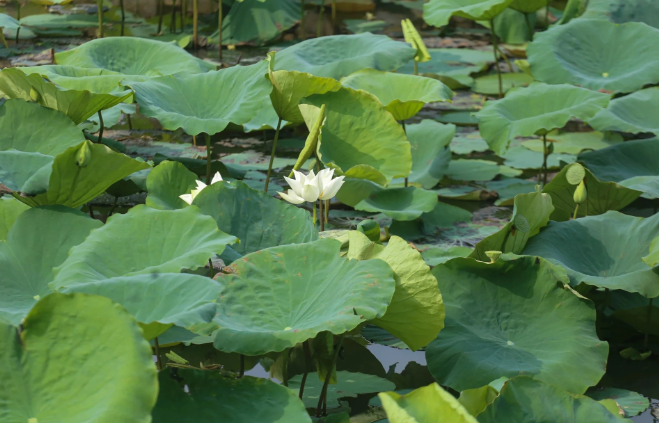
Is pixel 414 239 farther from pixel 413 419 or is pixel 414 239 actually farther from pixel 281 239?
pixel 413 419

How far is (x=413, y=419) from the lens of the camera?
108 cm

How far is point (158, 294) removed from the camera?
1.21 meters

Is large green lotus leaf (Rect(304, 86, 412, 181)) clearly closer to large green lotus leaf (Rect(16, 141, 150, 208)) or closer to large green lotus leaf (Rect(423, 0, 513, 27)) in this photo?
large green lotus leaf (Rect(16, 141, 150, 208))

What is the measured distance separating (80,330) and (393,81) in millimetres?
2031

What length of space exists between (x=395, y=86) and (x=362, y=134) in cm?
A: 45

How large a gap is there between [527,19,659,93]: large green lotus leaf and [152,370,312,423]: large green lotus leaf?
2501 millimetres

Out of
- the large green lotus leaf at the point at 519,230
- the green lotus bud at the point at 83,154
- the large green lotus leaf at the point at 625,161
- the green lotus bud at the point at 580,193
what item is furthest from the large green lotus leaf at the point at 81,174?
the large green lotus leaf at the point at 625,161

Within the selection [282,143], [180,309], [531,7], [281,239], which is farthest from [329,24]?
[180,309]

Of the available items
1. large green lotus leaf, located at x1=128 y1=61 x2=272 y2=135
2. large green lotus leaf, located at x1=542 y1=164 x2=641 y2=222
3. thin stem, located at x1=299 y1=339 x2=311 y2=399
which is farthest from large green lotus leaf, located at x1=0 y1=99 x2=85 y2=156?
large green lotus leaf, located at x1=542 y1=164 x2=641 y2=222

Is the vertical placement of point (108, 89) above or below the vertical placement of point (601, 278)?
above

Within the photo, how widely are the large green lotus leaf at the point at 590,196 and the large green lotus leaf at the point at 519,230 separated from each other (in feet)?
1.11

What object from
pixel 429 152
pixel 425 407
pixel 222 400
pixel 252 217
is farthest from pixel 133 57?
pixel 425 407

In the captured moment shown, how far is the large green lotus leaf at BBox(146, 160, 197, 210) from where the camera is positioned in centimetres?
201

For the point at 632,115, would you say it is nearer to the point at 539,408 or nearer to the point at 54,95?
the point at 539,408
